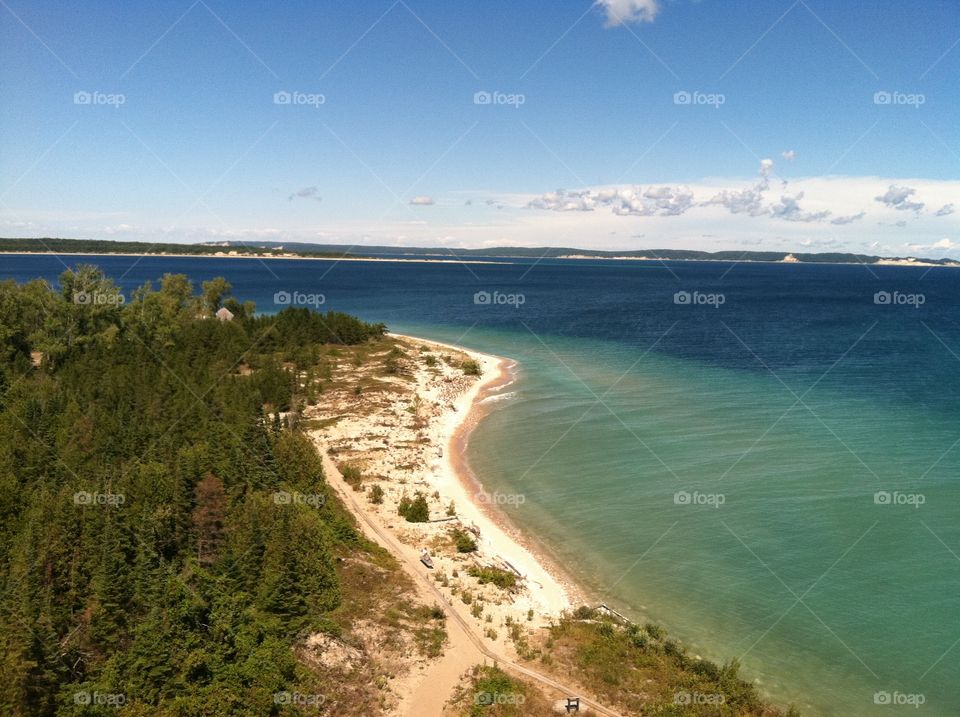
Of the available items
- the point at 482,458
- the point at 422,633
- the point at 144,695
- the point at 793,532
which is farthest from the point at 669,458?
the point at 144,695

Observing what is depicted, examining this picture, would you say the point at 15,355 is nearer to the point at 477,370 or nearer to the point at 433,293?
the point at 477,370
